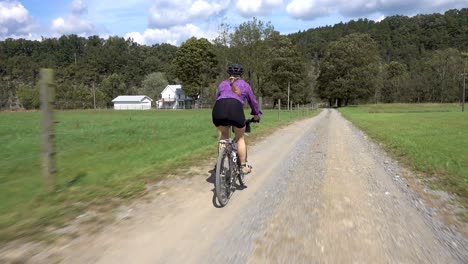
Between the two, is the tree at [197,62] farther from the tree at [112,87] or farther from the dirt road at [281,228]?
the dirt road at [281,228]

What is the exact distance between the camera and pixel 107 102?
407 ft

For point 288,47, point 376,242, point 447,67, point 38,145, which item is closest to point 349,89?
point 288,47

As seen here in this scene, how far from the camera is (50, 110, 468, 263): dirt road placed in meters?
3.87

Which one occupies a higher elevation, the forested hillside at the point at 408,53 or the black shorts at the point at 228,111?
the forested hillside at the point at 408,53

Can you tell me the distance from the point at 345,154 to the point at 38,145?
1056cm

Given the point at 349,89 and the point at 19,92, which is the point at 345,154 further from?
the point at 19,92

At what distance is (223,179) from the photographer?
568cm

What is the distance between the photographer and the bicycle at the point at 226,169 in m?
5.55

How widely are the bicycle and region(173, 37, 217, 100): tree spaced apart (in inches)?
3519

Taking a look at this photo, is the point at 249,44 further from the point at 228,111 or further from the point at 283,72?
Answer: the point at 228,111

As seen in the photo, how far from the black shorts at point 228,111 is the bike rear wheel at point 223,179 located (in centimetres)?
48

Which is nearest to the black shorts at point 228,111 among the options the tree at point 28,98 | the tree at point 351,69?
the tree at point 351,69

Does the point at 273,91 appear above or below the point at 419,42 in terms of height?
below

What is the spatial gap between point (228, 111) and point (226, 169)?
Result: 0.89 meters
